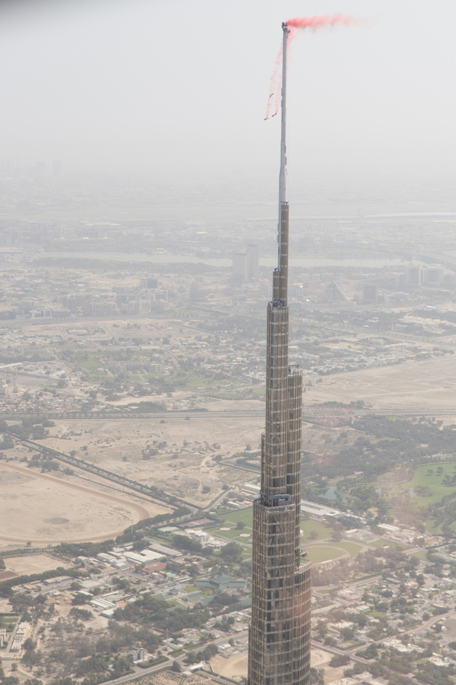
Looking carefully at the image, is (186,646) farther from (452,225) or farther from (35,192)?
(35,192)

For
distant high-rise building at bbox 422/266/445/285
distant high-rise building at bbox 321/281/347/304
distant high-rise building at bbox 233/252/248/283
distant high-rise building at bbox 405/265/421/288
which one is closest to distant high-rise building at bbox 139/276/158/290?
distant high-rise building at bbox 233/252/248/283

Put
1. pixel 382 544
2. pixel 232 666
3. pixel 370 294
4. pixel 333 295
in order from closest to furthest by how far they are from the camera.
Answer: pixel 232 666
pixel 382 544
pixel 370 294
pixel 333 295

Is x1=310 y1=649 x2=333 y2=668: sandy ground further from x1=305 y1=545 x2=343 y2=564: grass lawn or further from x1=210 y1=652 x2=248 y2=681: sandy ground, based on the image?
x1=305 y1=545 x2=343 y2=564: grass lawn

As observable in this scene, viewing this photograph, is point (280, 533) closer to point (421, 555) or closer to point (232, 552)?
point (232, 552)

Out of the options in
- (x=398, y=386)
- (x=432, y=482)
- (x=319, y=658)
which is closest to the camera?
(x=319, y=658)

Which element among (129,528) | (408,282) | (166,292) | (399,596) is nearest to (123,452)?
(129,528)

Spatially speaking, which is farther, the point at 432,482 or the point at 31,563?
the point at 432,482

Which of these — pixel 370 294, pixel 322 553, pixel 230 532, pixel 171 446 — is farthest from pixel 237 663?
pixel 370 294
